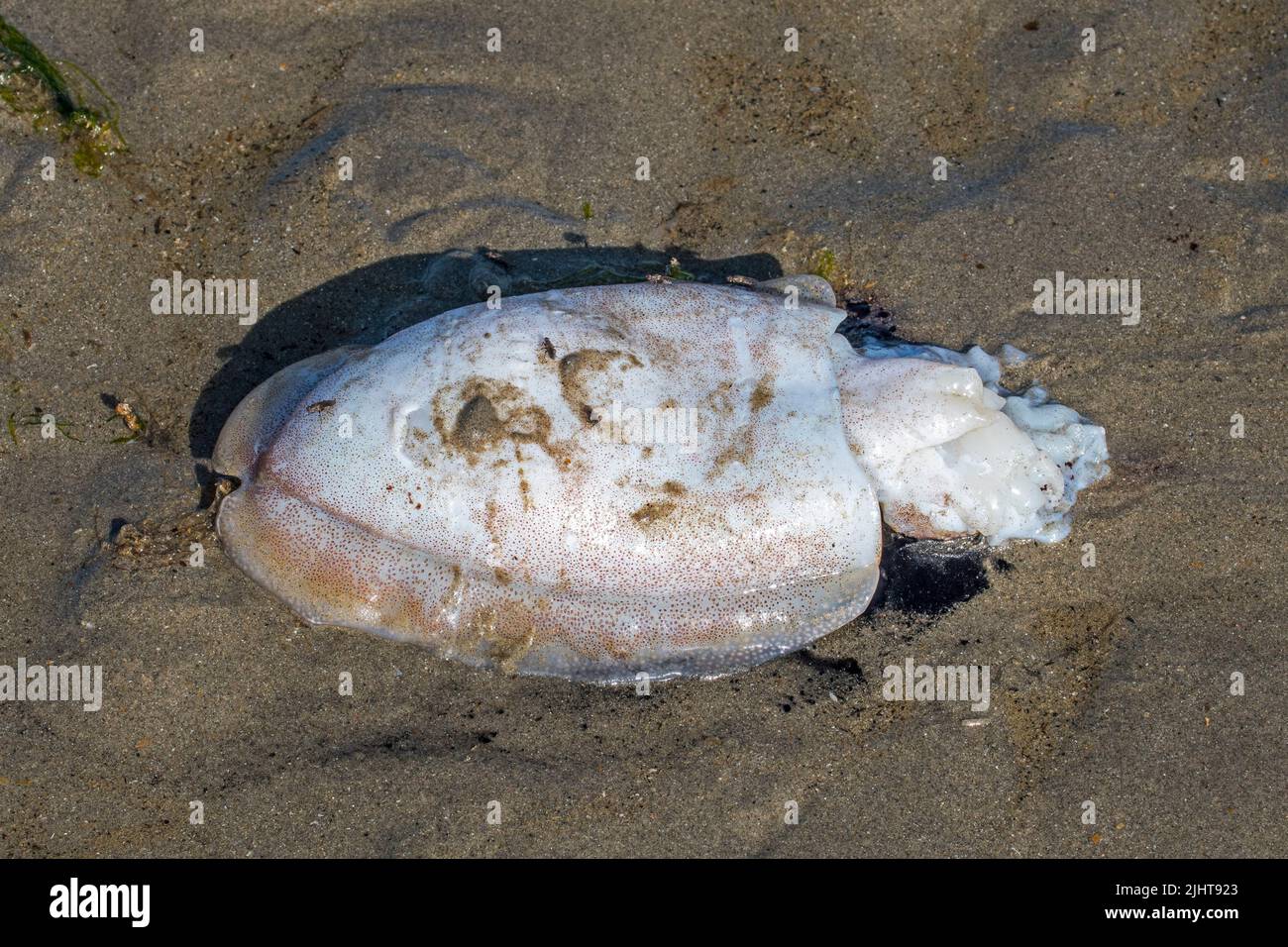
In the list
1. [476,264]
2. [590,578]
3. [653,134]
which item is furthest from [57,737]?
[653,134]

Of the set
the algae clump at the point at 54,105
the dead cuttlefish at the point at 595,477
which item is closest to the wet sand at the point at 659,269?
the algae clump at the point at 54,105

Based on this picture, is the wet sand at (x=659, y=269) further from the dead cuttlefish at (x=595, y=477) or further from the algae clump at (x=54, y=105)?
the dead cuttlefish at (x=595, y=477)

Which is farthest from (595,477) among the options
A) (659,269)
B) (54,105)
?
(54,105)

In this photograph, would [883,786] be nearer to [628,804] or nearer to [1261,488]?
[628,804]

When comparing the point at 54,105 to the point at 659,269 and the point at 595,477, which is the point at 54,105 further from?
the point at 595,477

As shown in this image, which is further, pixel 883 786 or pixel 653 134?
pixel 653 134

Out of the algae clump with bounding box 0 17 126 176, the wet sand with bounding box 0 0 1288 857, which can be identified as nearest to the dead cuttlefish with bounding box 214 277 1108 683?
the wet sand with bounding box 0 0 1288 857

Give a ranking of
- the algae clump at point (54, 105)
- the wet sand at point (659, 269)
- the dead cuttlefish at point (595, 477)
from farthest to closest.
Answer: the algae clump at point (54, 105) < the wet sand at point (659, 269) < the dead cuttlefish at point (595, 477)
